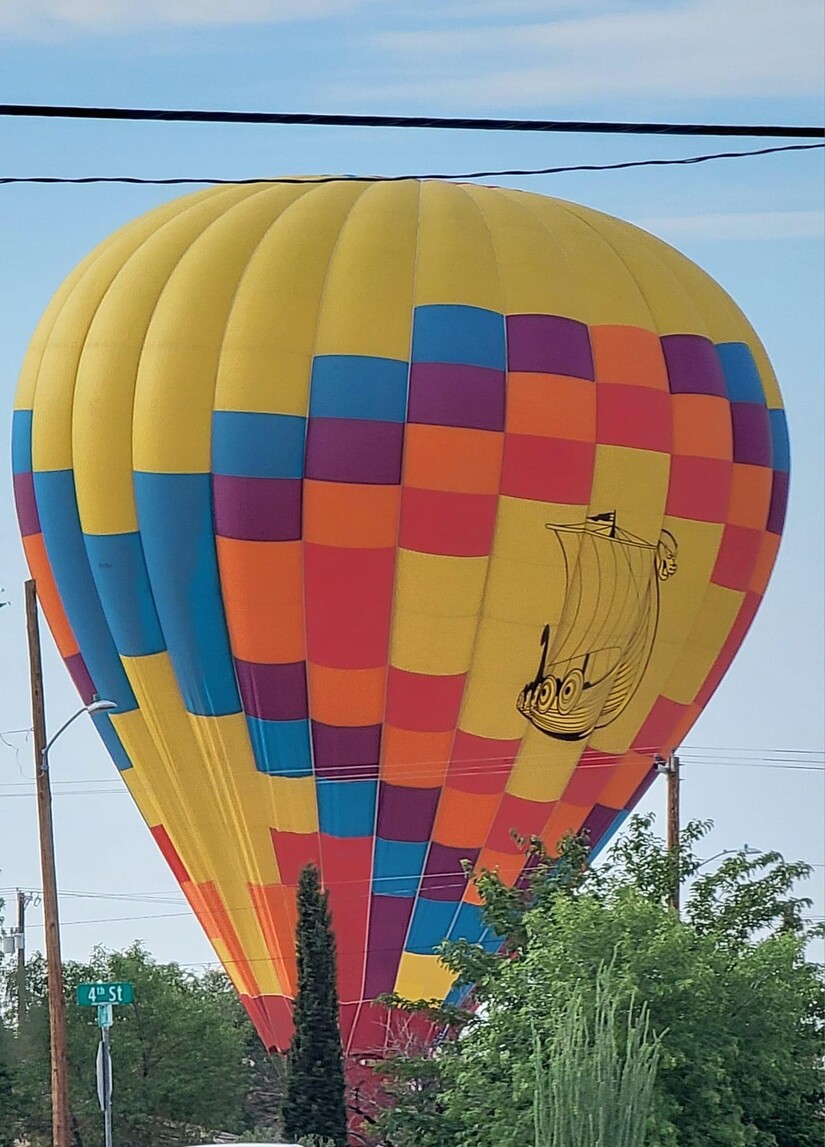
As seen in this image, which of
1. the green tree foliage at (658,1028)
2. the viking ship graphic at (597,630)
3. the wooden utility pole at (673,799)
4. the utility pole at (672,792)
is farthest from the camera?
the wooden utility pole at (673,799)

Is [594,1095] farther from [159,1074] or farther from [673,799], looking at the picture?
[159,1074]

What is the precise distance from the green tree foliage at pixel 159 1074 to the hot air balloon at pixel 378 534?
22.8ft

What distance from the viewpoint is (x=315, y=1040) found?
2844cm

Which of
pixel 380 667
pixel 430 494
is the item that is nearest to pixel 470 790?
pixel 380 667

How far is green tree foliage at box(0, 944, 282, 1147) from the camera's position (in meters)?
37.7

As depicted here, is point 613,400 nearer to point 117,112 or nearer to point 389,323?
point 389,323

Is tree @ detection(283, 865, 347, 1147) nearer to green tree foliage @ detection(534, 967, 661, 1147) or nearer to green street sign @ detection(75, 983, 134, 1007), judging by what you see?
green street sign @ detection(75, 983, 134, 1007)

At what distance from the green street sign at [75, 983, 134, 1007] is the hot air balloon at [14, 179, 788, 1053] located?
4.48m

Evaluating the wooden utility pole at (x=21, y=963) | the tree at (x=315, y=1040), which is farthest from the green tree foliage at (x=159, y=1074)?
the tree at (x=315, y=1040)

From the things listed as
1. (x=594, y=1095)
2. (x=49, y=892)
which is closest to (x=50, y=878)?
(x=49, y=892)

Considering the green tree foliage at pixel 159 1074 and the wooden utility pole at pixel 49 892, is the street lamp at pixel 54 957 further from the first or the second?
the green tree foliage at pixel 159 1074

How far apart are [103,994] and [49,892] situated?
2.03 metres

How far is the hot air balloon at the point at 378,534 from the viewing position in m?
29.2

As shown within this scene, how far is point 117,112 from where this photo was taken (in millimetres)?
14789
